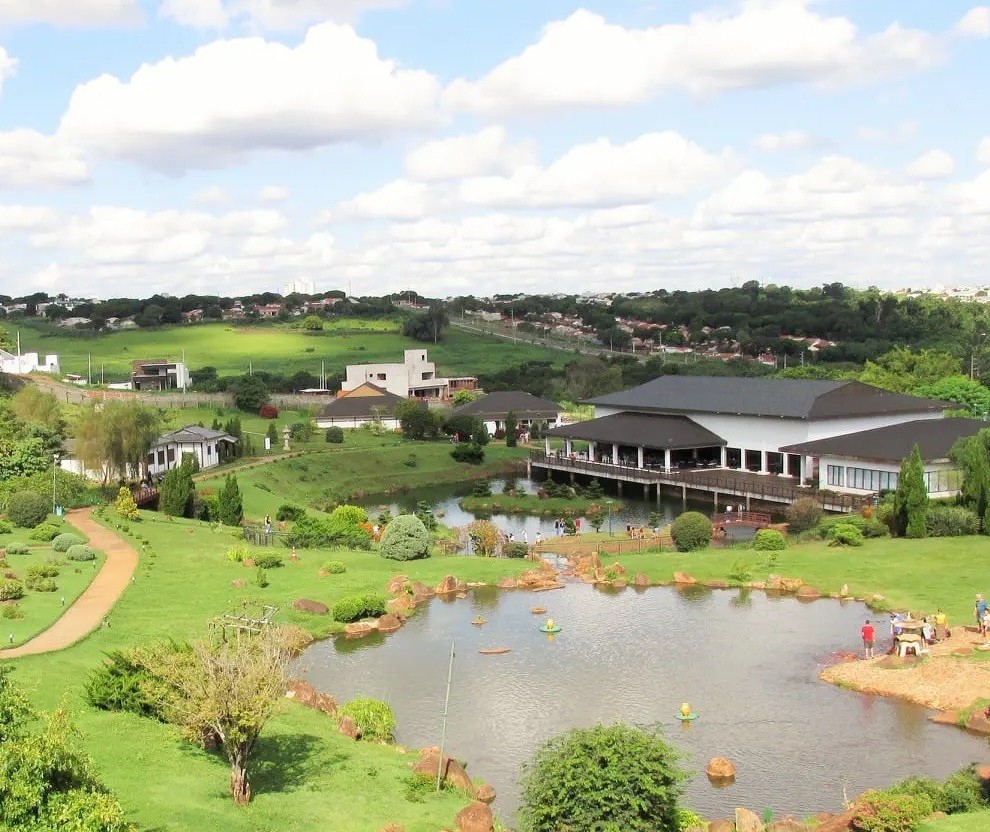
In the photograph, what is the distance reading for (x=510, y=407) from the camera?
102 m

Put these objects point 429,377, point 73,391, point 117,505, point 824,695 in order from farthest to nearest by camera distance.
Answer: point 429,377
point 73,391
point 117,505
point 824,695

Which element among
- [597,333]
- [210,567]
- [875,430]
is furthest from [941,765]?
[597,333]

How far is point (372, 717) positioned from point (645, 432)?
52.0m

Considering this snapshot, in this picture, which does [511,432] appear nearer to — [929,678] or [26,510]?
[26,510]

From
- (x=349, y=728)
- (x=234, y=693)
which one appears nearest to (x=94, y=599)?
(x=349, y=728)

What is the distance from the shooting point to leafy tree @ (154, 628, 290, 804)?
17781mm

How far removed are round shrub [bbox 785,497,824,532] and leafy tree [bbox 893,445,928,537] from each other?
5466mm

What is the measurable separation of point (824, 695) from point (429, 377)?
104437 mm

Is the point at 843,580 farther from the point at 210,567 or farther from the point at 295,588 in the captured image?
the point at 210,567

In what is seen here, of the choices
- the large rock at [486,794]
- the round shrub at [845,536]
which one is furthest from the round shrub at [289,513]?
the large rock at [486,794]

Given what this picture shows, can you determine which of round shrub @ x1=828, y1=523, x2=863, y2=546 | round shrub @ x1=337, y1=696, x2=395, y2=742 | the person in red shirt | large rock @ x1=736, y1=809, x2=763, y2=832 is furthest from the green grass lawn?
round shrub @ x1=337, y1=696, x2=395, y2=742

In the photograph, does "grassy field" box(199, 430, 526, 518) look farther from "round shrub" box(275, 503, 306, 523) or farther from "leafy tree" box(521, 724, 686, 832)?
"leafy tree" box(521, 724, 686, 832)

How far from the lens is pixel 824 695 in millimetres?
27453

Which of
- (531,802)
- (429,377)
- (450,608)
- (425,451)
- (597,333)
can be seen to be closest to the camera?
(531,802)
